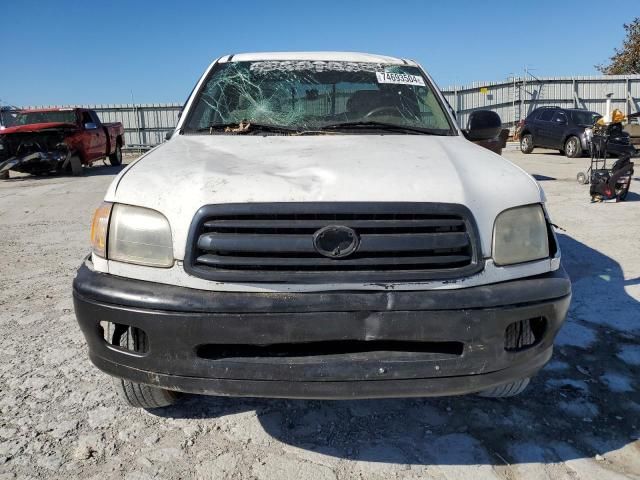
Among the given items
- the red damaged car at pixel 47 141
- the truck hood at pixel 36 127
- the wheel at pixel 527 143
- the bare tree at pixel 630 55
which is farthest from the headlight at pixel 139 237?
the bare tree at pixel 630 55

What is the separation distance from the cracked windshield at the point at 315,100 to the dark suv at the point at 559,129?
541 inches

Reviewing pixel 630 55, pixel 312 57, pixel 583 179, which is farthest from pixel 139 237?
pixel 630 55

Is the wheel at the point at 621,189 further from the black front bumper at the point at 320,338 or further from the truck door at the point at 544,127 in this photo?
the truck door at the point at 544,127

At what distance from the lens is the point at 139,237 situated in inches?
79.4

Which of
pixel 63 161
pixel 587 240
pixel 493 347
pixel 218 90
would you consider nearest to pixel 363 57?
pixel 218 90

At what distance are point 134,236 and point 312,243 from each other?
72 centimetres

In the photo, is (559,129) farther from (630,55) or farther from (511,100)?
(630,55)

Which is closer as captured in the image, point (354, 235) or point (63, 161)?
point (354, 235)

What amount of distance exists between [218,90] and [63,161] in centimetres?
1109

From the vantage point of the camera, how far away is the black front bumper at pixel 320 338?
1861 millimetres

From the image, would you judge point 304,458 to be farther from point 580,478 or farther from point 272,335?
point 580,478

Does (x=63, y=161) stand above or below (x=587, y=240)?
above

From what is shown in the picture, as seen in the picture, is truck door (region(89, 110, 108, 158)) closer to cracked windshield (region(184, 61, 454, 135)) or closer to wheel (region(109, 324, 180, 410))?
cracked windshield (region(184, 61, 454, 135))

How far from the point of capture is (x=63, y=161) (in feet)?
42.1
